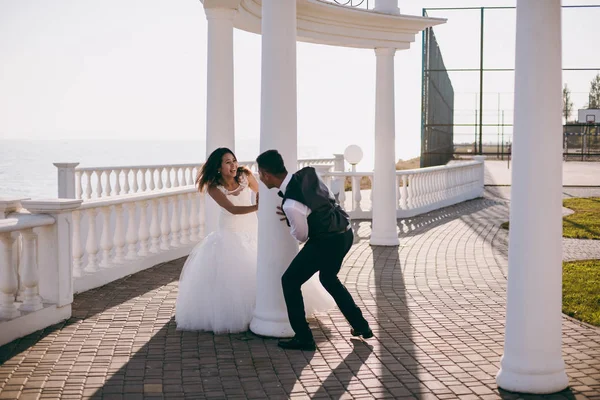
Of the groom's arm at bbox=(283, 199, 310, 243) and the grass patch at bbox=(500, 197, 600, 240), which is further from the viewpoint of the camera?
the grass patch at bbox=(500, 197, 600, 240)

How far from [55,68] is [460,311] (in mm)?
63392

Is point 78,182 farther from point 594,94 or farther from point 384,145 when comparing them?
point 594,94

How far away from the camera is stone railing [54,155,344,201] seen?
59.8 ft

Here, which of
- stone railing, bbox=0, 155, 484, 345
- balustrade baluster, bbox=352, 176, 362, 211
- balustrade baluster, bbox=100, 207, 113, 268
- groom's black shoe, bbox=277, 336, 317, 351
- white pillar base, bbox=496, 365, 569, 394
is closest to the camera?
white pillar base, bbox=496, 365, 569, 394

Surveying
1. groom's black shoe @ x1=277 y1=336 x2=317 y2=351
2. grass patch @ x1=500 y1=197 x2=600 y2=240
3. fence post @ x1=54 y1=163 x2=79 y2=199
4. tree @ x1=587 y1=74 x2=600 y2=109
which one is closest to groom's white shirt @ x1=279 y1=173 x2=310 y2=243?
groom's black shoe @ x1=277 y1=336 x2=317 y2=351

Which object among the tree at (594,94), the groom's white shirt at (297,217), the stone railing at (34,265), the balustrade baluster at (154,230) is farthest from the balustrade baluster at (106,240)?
the tree at (594,94)

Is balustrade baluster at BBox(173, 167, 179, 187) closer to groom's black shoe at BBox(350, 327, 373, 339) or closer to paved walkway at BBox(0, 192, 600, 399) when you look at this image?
paved walkway at BBox(0, 192, 600, 399)

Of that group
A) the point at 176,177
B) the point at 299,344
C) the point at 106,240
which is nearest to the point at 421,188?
the point at 176,177

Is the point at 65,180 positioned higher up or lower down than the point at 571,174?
higher up

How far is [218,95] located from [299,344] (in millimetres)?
5593

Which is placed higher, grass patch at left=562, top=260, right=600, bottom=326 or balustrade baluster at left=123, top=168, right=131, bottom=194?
balustrade baluster at left=123, top=168, right=131, bottom=194

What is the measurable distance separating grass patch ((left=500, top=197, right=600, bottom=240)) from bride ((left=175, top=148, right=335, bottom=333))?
913 cm

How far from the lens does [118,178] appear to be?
19750 millimetres

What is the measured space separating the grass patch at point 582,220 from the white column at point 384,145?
3.83m
